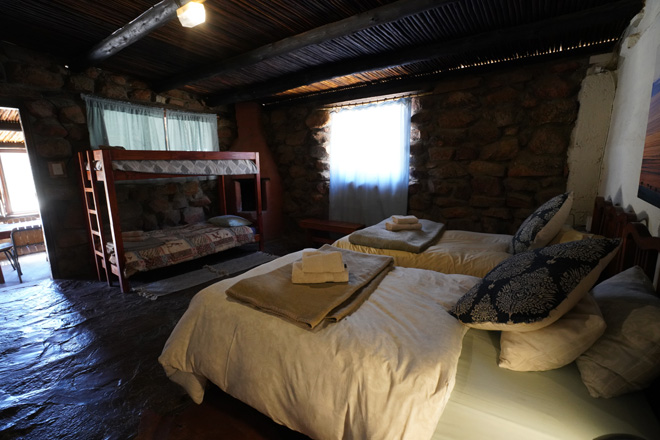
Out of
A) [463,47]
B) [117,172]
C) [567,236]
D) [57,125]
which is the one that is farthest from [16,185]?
[567,236]

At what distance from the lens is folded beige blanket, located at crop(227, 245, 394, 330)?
123 cm

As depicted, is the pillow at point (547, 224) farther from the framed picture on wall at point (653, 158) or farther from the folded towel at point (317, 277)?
the folded towel at point (317, 277)

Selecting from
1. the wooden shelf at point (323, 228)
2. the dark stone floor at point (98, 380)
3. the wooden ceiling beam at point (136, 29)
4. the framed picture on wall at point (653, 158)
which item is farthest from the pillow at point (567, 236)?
the wooden ceiling beam at point (136, 29)

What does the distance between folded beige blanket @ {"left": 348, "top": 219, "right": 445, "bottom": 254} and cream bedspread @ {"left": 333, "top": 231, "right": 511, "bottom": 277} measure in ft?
0.11

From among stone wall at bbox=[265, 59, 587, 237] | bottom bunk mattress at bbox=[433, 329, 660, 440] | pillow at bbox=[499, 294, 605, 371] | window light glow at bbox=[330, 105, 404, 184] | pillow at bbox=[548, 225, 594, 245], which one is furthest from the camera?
window light glow at bbox=[330, 105, 404, 184]

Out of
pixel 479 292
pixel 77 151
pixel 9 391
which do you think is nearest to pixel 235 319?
pixel 479 292

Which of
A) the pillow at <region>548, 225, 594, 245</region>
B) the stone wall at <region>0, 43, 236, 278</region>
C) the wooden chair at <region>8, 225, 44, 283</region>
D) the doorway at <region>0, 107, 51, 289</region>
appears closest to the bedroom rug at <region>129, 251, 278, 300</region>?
the stone wall at <region>0, 43, 236, 278</region>

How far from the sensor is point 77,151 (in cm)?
317

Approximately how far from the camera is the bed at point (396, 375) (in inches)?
32.6

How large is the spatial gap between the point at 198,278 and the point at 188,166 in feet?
4.05

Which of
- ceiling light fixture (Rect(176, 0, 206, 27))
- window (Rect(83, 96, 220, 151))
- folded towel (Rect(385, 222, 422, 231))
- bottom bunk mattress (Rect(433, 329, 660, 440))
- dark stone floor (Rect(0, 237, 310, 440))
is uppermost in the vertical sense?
ceiling light fixture (Rect(176, 0, 206, 27))

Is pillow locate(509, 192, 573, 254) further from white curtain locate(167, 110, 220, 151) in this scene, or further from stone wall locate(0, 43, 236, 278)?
stone wall locate(0, 43, 236, 278)

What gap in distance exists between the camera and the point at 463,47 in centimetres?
241

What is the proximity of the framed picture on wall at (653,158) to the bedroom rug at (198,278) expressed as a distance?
320 cm
